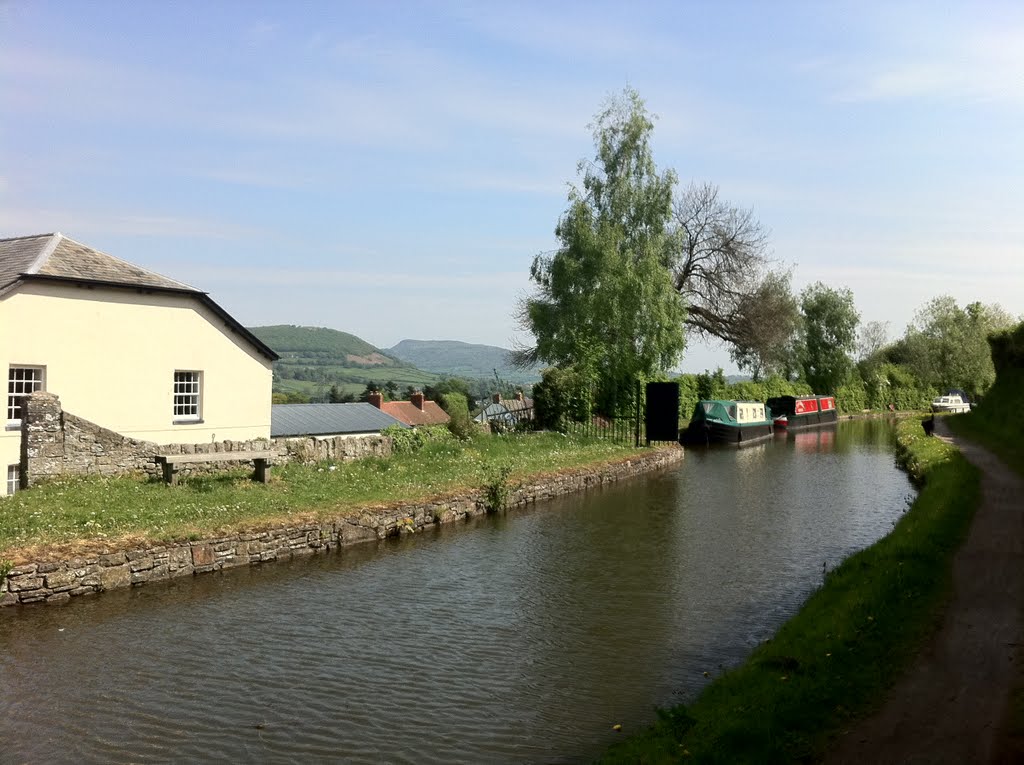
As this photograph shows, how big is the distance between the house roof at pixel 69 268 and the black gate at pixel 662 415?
59.1 ft

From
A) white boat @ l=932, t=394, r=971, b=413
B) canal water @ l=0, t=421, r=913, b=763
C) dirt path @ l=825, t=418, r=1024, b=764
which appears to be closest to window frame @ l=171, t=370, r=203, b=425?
canal water @ l=0, t=421, r=913, b=763

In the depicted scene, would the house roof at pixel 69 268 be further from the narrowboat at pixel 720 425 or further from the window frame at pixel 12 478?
the narrowboat at pixel 720 425

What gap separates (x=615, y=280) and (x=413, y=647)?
28448mm

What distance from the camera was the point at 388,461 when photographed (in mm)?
21406

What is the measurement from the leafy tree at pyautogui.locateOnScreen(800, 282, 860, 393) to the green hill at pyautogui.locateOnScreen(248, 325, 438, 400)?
59.7 m

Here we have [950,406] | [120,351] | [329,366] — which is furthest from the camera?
[329,366]

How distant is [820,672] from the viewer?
7.62 metres

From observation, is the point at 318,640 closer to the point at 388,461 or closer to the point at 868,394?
the point at 388,461

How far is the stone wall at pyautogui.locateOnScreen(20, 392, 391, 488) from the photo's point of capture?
52.0 ft

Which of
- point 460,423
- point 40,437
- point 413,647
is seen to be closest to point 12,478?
point 40,437

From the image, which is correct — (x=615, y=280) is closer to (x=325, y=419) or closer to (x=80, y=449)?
(x=325, y=419)

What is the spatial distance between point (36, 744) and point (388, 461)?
549 inches

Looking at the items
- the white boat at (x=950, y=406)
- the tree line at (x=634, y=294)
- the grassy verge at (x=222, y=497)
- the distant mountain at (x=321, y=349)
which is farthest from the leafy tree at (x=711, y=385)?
the distant mountain at (x=321, y=349)

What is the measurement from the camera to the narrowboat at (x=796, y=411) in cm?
5347
